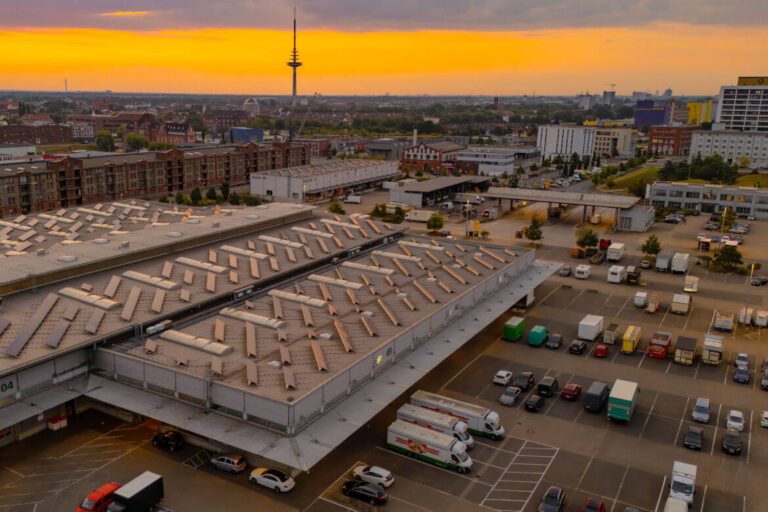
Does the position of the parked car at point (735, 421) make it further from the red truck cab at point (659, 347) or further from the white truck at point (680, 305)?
the white truck at point (680, 305)

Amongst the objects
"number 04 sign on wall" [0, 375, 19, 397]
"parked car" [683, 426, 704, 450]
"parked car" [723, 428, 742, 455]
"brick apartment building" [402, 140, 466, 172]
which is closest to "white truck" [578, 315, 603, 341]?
"parked car" [683, 426, 704, 450]

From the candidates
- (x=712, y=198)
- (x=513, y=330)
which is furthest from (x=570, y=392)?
(x=712, y=198)

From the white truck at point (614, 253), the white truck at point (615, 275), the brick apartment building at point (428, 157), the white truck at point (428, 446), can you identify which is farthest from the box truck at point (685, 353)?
the brick apartment building at point (428, 157)

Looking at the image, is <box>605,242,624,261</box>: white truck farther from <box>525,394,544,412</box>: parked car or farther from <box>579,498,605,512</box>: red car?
<box>579,498,605,512</box>: red car

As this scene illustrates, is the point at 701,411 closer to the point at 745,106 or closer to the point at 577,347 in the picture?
the point at 577,347

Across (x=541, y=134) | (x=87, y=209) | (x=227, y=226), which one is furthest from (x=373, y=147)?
(x=227, y=226)

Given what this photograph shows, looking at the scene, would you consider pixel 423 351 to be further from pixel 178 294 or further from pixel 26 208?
pixel 26 208
